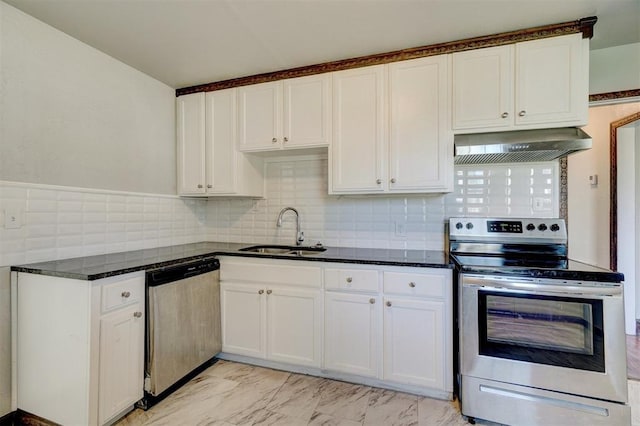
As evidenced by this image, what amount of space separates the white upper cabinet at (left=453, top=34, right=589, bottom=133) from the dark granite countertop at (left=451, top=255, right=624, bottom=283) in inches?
36.0

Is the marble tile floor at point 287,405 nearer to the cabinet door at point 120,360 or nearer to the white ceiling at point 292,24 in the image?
the cabinet door at point 120,360

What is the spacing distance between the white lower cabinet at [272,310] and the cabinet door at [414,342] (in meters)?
0.49

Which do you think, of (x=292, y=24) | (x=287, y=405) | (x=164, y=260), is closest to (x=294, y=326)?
(x=287, y=405)

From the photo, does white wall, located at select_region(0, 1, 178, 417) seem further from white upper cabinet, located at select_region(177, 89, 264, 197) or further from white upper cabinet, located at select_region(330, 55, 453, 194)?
white upper cabinet, located at select_region(330, 55, 453, 194)

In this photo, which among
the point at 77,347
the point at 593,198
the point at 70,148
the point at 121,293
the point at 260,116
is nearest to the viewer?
the point at 77,347

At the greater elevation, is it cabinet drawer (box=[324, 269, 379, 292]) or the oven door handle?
the oven door handle

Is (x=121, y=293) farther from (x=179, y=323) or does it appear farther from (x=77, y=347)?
(x=179, y=323)

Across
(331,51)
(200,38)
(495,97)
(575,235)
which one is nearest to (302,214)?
(331,51)

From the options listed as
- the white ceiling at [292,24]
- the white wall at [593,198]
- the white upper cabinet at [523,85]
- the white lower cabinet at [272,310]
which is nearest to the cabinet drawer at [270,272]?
the white lower cabinet at [272,310]

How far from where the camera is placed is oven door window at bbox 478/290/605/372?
5.06 ft

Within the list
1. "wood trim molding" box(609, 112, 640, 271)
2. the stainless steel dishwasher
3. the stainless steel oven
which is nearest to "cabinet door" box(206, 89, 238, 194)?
the stainless steel dishwasher

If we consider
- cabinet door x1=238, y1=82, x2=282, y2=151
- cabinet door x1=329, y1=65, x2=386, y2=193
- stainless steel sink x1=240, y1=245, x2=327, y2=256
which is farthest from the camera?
stainless steel sink x1=240, y1=245, x2=327, y2=256

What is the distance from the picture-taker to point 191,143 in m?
2.79

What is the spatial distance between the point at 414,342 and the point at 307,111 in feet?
6.13
